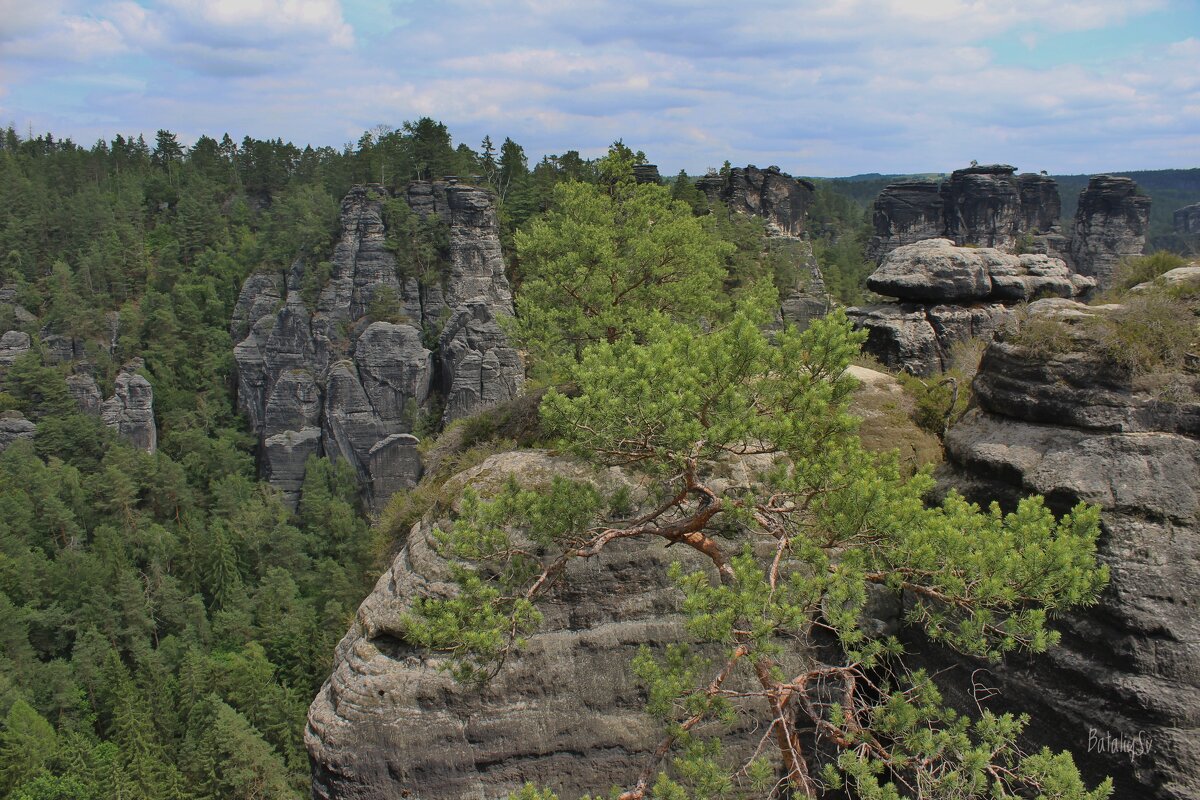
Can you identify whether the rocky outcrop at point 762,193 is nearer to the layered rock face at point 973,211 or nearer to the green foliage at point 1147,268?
the layered rock face at point 973,211

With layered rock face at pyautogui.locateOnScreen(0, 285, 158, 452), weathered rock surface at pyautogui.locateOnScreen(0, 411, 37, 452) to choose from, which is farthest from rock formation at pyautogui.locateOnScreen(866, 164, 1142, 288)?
weathered rock surface at pyautogui.locateOnScreen(0, 411, 37, 452)

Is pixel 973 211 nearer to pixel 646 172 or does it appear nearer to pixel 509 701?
pixel 646 172

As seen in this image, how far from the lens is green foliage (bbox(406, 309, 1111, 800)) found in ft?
22.4

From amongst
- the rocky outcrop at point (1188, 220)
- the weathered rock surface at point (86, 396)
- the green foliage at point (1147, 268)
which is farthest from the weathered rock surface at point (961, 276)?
the rocky outcrop at point (1188, 220)

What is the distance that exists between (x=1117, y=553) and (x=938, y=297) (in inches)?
546

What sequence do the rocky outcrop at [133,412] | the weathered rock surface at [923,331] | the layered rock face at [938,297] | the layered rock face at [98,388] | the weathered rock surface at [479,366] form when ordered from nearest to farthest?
1. the weathered rock surface at [923,331]
2. the layered rock face at [938,297]
3. the weathered rock surface at [479,366]
4. the rocky outcrop at [133,412]
5. the layered rock face at [98,388]

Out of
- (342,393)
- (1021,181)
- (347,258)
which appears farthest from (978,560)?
(1021,181)

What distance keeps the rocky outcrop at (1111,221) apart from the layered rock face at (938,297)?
69.4 metres

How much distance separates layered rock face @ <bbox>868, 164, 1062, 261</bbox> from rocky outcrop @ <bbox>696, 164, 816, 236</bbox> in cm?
982

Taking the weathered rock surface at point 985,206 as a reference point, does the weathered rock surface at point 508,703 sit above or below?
below

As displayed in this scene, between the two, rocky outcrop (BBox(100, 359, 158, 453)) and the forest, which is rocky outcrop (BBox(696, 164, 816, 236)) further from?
rocky outcrop (BBox(100, 359, 158, 453))

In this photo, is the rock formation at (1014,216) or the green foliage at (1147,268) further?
the rock formation at (1014,216)

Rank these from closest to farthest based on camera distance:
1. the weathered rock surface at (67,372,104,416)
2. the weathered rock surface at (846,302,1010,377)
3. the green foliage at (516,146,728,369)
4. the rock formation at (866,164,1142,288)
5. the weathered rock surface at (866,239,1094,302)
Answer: the green foliage at (516,146,728,369) < the weathered rock surface at (846,302,1010,377) < the weathered rock surface at (866,239,1094,302) < the weathered rock surface at (67,372,104,416) < the rock formation at (866,164,1142,288)

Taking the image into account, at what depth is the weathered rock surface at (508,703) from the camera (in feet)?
33.5
